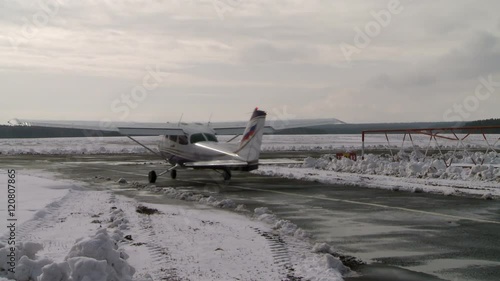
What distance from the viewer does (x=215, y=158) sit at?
68.3 feet

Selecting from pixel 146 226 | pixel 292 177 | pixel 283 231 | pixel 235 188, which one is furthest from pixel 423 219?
pixel 292 177

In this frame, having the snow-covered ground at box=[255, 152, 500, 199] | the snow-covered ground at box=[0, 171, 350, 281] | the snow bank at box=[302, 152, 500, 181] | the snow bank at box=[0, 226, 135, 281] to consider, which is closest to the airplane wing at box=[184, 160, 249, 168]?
the snow-covered ground at box=[255, 152, 500, 199]

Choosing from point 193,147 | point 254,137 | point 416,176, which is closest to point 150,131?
point 193,147

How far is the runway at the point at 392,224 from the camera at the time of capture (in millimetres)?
7562

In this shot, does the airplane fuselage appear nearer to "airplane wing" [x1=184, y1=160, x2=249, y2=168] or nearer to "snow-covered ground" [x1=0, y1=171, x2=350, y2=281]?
"airplane wing" [x1=184, y1=160, x2=249, y2=168]

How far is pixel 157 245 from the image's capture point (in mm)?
8523

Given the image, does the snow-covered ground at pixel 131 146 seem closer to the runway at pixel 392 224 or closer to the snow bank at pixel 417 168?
the snow bank at pixel 417 168

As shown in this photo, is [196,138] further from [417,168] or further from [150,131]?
[417,168]

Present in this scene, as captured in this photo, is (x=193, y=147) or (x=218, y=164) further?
(x=193, y=147)

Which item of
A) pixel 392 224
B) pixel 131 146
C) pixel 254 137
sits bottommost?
pixel 131 146

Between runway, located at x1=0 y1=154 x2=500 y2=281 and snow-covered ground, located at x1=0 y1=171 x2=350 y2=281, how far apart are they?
80 centimetres

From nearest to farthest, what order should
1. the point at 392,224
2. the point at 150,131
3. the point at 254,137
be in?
the point at 392,224
the point at 254,137
the point at 150,131

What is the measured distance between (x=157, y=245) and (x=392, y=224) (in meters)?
5.61

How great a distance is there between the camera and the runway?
7.56 meters
